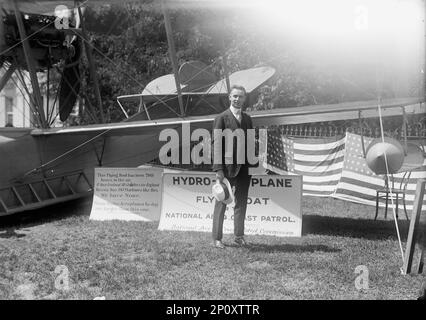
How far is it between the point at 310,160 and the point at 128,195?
5102 millimetres

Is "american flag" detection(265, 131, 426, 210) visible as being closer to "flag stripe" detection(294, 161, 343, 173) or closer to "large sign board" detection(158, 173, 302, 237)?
"flag stripe" detection(294, 161, 343, 173)

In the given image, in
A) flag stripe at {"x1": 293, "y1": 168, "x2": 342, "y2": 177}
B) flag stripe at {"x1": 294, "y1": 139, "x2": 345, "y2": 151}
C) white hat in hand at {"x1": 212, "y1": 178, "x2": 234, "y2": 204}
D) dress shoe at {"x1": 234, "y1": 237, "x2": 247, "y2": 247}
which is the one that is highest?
white hat in hand at {"x1": 212, "y1": 178, "x2": 234, "y2": 204}

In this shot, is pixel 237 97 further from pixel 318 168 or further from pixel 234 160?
pixel 318 168

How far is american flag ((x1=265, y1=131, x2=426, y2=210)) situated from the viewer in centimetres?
999

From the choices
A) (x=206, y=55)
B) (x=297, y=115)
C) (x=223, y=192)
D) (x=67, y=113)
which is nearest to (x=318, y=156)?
(x=297, y=115)

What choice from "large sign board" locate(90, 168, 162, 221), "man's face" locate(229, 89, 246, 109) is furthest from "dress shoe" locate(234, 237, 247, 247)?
"large sign board" locate(90, 168, 162, 221)

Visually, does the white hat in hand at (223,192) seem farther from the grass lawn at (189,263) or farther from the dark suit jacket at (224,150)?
the grass lawn at (189,263)

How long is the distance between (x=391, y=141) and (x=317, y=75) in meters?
7.27

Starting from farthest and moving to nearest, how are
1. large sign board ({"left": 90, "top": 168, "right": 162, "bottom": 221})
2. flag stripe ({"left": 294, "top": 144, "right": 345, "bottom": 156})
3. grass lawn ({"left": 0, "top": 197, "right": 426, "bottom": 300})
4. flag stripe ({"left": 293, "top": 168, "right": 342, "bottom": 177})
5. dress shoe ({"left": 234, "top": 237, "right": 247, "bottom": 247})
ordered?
flag stripe ({"left": 294, "top": 144, "right": 345, "bottom": 156}), flag stripe ({"left": 293, "top": 168, "right": 342, "bottom": 177}), large sign board ({"left": 90, "top": 168, "right": 162, "bottom": 221}), dress shoe ({"left": 234, "top": 237, "right": 247, "bottom": 247}), grass lawn ({"left": 0, "top": 197, "right": 426, "bottom": 300})

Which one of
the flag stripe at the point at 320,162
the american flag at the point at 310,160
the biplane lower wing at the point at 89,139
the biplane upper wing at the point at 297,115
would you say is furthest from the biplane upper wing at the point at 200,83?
the flag stripe at the point at 320,162

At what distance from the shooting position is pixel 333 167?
10867 millimetres

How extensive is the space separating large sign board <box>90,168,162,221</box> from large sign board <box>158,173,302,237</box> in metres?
0.39

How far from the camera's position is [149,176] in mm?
7523
